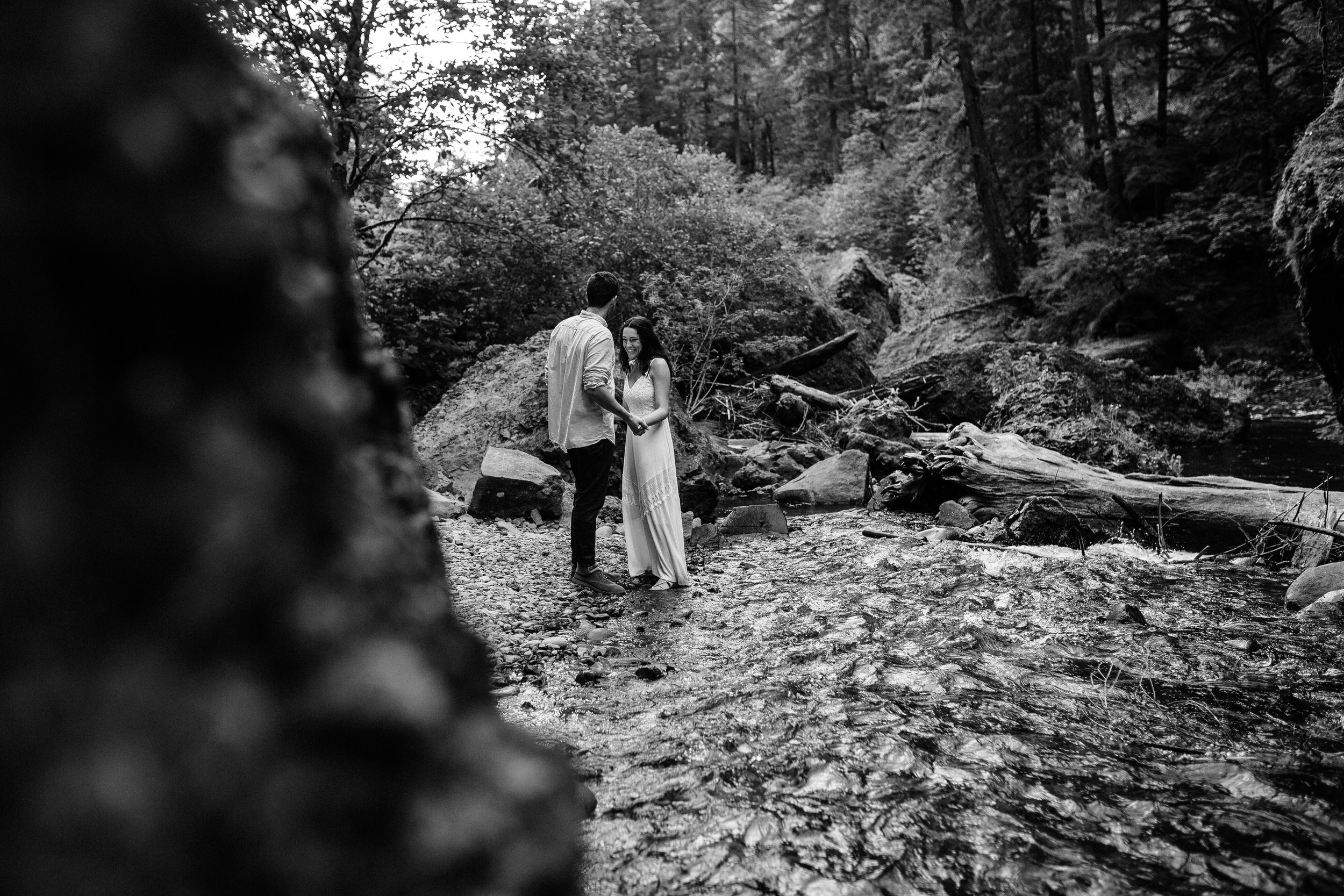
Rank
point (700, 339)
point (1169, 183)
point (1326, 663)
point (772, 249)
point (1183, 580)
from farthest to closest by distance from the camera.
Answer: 1. point (1169, 183)
2. point (772, 249)
3. point (700, 339)
4. point (1183, 580)
5. point (1326, 663)

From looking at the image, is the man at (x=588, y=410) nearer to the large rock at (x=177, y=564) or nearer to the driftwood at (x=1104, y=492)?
the driftwood at (x=1104, y=492)

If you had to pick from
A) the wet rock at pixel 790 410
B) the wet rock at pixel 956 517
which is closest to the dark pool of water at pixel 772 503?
the wet rock at pixel 956 517

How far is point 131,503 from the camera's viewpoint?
462 mm

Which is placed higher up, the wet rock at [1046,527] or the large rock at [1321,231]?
the large rock at [1321,231]

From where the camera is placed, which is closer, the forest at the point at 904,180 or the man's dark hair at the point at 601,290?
the man's dark hair at the point at 601,290

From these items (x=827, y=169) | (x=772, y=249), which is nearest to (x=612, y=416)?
(x=772, y=249)

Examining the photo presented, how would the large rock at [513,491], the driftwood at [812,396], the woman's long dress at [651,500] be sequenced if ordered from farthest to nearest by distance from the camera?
the driftwood at [812,396] < the large rock at [513,491] < the woman's long dress at [651,500]

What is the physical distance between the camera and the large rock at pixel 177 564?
44 cm

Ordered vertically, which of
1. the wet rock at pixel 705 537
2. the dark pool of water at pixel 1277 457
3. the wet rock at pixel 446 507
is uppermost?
the dark pool of water at pixel 1277 457

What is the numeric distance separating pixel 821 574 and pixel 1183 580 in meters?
2.54

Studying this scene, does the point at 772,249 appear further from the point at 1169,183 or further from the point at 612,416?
the point at 612,416

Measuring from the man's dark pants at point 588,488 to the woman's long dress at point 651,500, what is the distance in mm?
230

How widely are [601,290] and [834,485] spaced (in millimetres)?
4949

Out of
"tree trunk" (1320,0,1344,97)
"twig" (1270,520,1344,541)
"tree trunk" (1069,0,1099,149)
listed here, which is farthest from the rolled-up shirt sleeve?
"tree trunk" (1069,0,1099,149)
